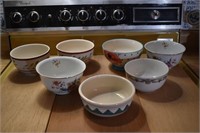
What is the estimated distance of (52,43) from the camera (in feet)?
2.81

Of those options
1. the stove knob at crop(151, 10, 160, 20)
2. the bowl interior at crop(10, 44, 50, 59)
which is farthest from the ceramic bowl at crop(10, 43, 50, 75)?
the stove knob at crop(151, 10, 160, 20)

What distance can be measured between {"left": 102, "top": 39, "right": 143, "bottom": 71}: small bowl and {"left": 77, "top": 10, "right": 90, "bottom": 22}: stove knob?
3.9 inches

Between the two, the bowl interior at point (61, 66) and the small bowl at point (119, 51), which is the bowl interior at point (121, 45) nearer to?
the small bowl at point (119, 51)

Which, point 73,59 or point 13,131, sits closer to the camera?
point 13,131

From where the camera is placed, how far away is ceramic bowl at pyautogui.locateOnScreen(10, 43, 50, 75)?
706 mm

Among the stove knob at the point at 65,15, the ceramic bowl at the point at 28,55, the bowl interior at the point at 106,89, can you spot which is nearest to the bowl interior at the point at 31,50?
the ceramic bowl at the point at 28,55

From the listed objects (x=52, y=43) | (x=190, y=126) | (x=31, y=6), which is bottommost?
(x=190, y=126)

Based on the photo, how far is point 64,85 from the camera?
2.01 feet

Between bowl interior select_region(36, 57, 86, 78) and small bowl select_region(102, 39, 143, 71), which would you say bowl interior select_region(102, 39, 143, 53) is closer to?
small bowl select_region(102, 39, 143, 71)

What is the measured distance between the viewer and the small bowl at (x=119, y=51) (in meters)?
0.71

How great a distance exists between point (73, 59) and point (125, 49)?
0.60ft

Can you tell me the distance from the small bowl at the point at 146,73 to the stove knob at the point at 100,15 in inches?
7.3

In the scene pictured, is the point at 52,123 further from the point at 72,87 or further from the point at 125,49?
the point at 125,49

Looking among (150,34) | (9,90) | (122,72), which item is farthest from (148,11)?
(9,90)
